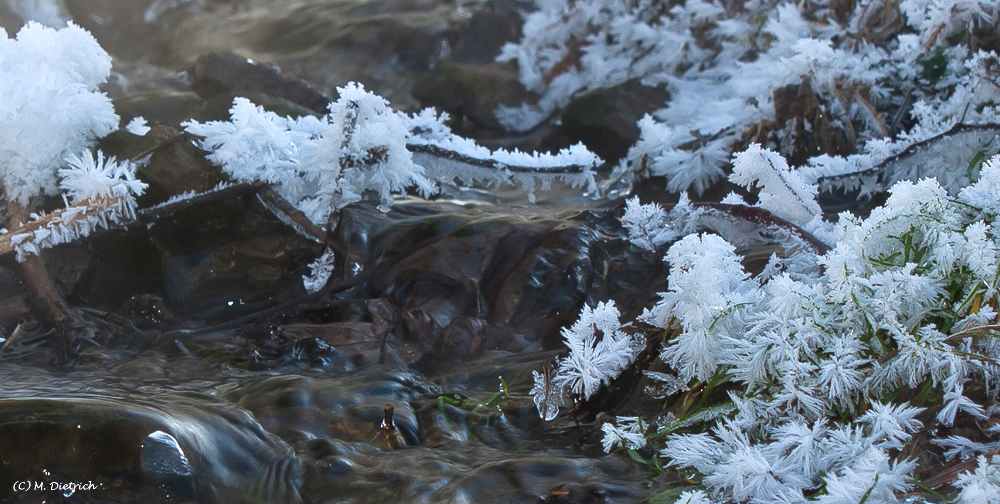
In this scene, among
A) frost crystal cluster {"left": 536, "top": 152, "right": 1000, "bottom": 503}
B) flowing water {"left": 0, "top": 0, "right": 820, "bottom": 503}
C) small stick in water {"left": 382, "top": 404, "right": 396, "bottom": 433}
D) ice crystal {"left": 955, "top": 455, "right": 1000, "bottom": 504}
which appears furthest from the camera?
small stick in water {"left": 382, "top": 404, "right": 396, "bottom": 433}

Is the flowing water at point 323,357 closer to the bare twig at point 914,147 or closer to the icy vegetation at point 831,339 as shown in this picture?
the icy vegetation at point 831,339

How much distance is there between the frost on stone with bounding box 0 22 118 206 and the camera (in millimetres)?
2809

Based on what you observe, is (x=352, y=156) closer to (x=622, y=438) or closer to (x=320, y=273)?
(x=320, y=273)

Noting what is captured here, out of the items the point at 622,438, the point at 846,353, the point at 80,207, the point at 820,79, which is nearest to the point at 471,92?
the point at 820,79

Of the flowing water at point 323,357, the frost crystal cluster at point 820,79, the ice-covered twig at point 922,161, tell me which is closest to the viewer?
the flowing water at point 323,357

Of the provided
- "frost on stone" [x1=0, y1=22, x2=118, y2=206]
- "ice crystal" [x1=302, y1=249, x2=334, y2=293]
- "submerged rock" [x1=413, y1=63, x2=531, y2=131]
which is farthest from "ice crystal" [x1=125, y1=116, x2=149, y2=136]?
"submerged rock" [x1=413, y1=63, x2=531, y2=131]

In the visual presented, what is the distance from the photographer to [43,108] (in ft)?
9.32

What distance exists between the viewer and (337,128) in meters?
2.94

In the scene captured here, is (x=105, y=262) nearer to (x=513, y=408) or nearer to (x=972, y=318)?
(x=513, y=408)

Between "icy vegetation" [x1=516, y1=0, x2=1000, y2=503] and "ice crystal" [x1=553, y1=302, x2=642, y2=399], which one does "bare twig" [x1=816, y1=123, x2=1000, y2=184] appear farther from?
"ice crystal" [x1=553, y1=302, x2=642, y2=399]

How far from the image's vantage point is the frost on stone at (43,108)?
281cm

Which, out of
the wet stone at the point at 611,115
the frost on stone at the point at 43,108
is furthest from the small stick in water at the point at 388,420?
the wet stone at the point at 611,115

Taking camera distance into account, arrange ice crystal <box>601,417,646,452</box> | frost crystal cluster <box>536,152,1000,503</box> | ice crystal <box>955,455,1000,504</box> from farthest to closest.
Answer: ice crystal <box>601,417,646,452</box>, frost crystal cluster <box>536,152,1000,503</box>, ice crystal <box>955,455,1000,504</box>

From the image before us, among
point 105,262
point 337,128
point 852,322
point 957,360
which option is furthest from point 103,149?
point 957,360
